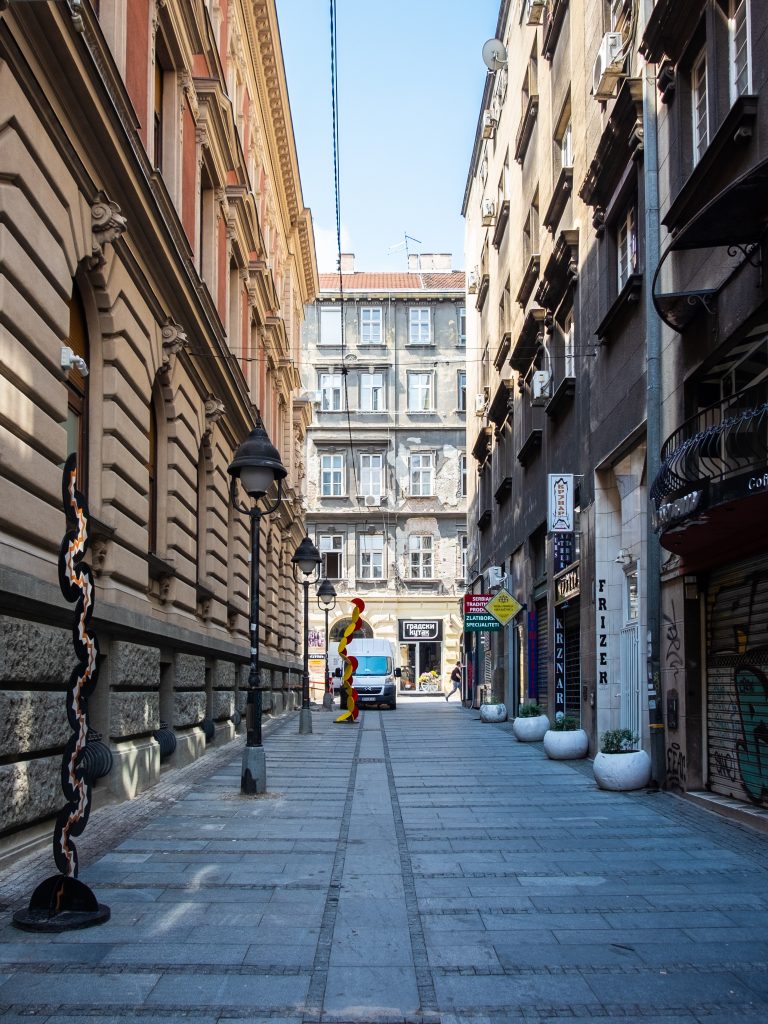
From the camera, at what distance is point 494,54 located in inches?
1259

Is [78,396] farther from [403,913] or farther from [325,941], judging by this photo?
[325,941]

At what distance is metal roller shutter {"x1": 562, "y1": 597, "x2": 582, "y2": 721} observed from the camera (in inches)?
823

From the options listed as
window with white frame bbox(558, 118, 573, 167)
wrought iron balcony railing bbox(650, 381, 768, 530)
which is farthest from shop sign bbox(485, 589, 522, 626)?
wrought iron balcony railing bbox(650, 381, 768, 530)

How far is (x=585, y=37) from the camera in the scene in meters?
20.0

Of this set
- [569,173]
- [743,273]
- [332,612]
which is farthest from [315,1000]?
[332,612]

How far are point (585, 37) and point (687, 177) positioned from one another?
7.87 meters

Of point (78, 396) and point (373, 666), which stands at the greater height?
point (78, 396)

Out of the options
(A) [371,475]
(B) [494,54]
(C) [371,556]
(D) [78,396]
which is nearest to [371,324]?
(A) [371,475]

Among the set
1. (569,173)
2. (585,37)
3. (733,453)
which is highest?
(585,37)

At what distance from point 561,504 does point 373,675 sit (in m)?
22.1

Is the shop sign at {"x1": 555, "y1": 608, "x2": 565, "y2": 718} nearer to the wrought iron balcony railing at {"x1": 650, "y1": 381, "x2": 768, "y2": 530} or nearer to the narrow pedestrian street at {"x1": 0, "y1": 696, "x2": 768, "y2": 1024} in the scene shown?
the narrow pedestrian street at {"x1": 0, "y1": 696, "x2": 768, "y2": 1024}

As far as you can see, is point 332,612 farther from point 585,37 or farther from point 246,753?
point 246,753

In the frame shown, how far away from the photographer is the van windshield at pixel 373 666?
41125 mm

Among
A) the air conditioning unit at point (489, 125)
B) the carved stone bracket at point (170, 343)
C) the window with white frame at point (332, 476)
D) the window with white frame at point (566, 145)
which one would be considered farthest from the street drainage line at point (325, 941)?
the window with white frame at point (332, 476)
